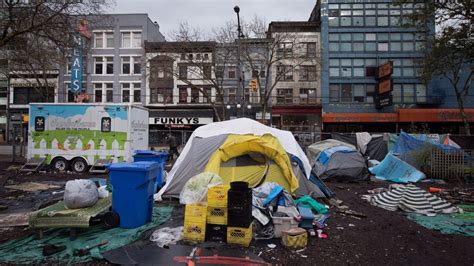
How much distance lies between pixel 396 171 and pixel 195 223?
34.4ft

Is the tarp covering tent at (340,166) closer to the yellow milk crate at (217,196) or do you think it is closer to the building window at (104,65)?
the yellow milk crate at (217,196)

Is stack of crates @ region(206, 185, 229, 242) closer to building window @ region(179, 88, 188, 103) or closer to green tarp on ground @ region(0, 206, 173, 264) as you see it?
green tarp on ground @ region(0, 206, 173, 264)

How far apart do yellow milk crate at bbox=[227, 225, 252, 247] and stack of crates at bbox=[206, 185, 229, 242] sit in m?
0.12

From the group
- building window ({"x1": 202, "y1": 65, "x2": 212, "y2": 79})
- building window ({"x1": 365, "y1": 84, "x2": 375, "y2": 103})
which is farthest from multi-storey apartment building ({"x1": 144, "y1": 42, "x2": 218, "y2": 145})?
Result: building window ({"x1": 365, "y1": 84, "x2": 375, "y2": 103})

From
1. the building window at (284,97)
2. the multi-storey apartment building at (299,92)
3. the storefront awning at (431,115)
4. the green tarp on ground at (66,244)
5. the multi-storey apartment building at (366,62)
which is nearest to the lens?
the green tarp on ground at (66,244)

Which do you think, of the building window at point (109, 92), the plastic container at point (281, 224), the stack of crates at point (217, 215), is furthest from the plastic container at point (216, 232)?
the building window at point (109, 92)

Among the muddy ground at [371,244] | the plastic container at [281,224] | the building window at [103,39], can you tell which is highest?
the building window at [103,39]

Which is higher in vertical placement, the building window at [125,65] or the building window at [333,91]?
the building window at [125,65]

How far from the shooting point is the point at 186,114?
3503 centimetres

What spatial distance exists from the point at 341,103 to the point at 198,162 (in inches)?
1133

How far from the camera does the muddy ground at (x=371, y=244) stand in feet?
15.2

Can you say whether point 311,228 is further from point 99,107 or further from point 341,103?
point 341,103

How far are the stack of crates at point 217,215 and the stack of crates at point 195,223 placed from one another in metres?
0.08

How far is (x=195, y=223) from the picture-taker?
504 cm
